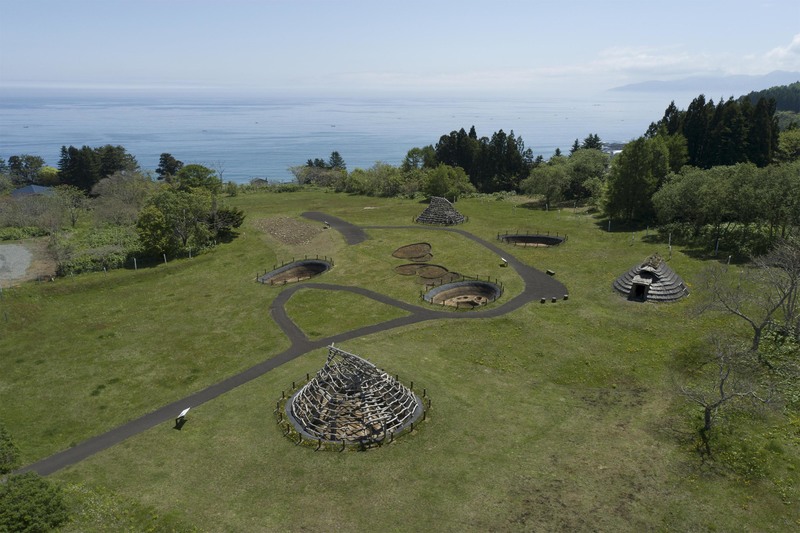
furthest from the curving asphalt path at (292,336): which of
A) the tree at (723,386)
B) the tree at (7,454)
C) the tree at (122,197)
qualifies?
the tree at (122,197)

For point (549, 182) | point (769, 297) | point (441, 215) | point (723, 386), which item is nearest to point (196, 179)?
point (441, 215)

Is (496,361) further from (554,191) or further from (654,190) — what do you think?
(554,191)

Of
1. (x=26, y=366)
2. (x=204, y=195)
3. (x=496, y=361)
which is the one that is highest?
(x=204, y=195)

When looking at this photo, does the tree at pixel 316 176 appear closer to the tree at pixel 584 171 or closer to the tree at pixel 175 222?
the tree at pixel 175 222

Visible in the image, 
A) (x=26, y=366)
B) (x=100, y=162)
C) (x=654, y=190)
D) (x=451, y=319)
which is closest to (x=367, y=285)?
(x=451, y=319)

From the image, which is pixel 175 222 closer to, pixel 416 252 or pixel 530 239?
pixel 416 252

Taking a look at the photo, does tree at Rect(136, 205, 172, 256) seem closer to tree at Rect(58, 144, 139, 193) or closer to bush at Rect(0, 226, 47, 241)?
bush at Rect(0, 226, 47, 241)
